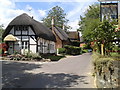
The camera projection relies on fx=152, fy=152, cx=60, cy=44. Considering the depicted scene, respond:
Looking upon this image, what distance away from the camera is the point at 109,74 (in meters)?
5.93

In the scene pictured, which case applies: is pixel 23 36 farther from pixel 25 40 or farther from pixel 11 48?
pixel 11 48

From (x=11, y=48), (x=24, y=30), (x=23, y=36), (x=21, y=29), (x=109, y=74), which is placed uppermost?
(x=21, y=29)

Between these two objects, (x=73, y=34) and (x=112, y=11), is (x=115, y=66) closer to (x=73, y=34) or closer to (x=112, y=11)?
(x=112, y=11)

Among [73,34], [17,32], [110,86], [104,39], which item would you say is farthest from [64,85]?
[73,34]

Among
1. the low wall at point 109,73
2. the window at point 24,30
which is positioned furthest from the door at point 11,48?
the low wall at point 109,73

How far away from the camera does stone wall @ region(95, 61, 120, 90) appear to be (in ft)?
18.1

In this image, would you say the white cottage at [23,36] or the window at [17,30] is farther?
the window at [17,30]

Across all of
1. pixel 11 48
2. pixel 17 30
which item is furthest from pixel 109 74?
pixel 11 48

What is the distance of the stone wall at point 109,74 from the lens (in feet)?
18.1

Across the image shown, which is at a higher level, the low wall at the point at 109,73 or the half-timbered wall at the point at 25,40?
the half-timbered wall at the point at 25,40

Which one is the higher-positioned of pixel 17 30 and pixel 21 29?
pixel 21 29

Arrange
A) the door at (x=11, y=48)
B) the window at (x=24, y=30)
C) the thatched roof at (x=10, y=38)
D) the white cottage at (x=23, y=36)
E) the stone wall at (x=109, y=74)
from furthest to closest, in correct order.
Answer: the door at (x=11, y=48)
the window at (x=24, y=30)
the white cottage at (x=23, y=36)
the thatched roof at (x=10, y=38)
the stone wall at (x=109, y=74)

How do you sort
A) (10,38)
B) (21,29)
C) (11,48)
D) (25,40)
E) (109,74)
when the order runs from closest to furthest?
(109,74), (10,38), (25,40), (21,29), (11,48)

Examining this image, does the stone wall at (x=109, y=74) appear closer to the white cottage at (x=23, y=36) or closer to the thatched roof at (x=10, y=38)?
the white cottage at (x=23, y=36)
